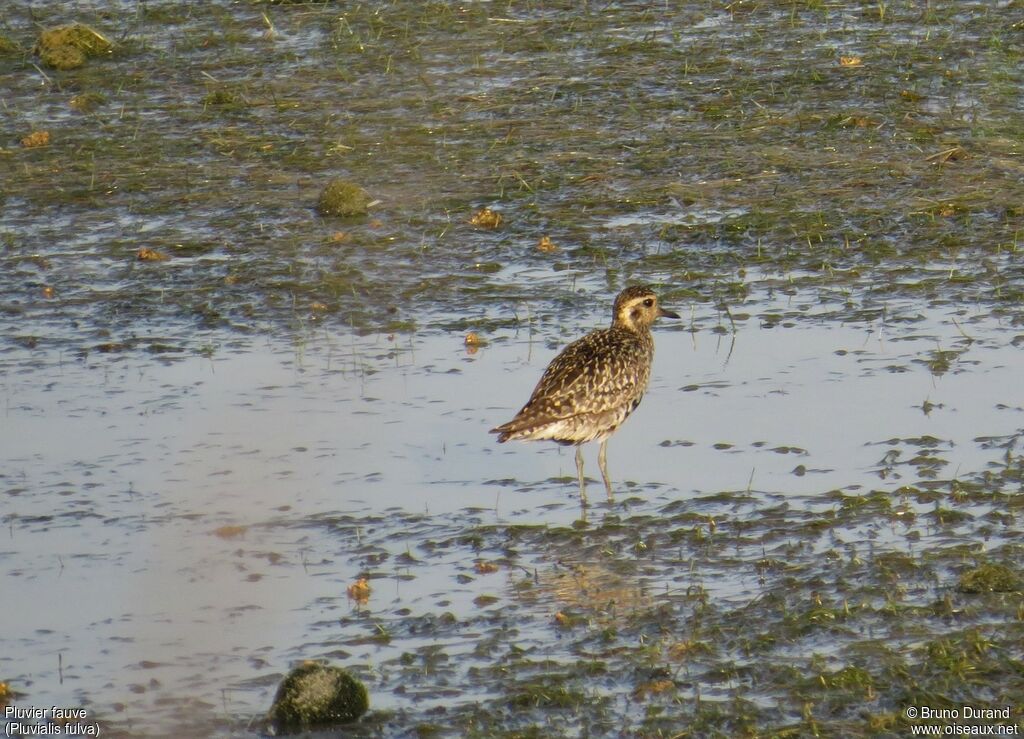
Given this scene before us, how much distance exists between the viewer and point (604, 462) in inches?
351

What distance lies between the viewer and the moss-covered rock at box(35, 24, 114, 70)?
16.1 meters

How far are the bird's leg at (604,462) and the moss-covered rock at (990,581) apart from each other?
1.88m

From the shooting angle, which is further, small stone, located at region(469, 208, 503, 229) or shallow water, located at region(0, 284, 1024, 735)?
small stone, located at region(469, 208, 503, 229)

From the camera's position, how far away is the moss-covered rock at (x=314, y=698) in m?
6.36

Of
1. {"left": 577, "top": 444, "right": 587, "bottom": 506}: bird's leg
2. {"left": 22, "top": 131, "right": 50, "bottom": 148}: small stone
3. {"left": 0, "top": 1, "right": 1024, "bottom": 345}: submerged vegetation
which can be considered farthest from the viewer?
{"left": 22, "top": 131, "right": 50, "bottom": 148}: small stone

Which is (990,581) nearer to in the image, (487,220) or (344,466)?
(344,466)

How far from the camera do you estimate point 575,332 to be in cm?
1055

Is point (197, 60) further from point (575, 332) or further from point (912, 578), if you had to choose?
point (912, 578)

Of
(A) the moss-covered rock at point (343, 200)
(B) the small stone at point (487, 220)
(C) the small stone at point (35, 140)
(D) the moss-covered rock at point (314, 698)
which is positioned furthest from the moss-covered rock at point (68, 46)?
(D) the moss-covered rock at point (314, 698)

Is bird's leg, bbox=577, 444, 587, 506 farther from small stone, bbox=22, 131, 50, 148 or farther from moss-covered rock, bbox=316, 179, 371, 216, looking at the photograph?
small stone, bbox=22, 131, 50, 148

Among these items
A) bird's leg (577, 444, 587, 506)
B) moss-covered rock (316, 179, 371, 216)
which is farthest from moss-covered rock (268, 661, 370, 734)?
moss-covered rock (316, 179, 371, 216)

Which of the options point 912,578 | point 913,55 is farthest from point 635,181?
point 912,578

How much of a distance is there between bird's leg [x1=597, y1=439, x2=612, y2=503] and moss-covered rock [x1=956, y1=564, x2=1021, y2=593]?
73.9 inches

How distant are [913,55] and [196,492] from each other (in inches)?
316
